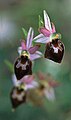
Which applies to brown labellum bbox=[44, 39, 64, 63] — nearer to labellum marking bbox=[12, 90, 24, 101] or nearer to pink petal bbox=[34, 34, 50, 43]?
pink petal bbox=[34, 34, 50, 43]

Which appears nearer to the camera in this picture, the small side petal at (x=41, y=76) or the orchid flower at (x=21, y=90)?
the orchid flower at (x=21, y=90)

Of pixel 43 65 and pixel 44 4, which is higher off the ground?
pixel 44 4

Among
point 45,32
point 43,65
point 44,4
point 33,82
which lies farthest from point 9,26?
point 45,32

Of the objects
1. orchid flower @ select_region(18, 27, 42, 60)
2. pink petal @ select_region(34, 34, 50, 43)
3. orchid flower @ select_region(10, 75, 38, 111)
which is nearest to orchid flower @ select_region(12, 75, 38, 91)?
orchid flower @ select_region(10, 75, 38, 111)

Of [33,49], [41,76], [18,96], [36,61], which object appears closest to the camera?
[33,49]

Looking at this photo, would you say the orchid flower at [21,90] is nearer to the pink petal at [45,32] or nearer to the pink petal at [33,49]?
the pink petal at [33,49]

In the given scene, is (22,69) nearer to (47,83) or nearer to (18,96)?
(18,96)

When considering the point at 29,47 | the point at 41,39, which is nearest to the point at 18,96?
the point at 29,47

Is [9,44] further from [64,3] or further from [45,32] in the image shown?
[45,32]

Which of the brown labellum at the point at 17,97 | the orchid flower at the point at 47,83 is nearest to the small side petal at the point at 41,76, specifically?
the orchid flower at the point at 47,83
